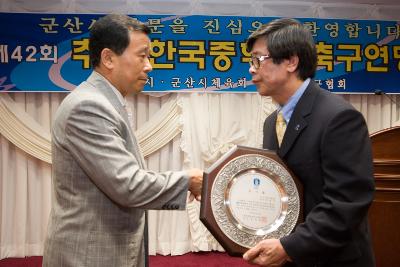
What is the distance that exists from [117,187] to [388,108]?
3386mm

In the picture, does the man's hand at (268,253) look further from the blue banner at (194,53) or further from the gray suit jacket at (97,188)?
the blue banner at (194,53)

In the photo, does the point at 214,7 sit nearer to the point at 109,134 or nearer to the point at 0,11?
the point at 0,11

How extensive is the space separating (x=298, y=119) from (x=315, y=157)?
146 mm

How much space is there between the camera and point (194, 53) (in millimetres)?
3717

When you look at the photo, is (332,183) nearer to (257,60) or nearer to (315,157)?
(315,157)

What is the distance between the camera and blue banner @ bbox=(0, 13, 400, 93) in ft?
11.8

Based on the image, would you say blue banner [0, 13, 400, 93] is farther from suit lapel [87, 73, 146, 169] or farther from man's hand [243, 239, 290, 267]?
man's hand [243, 239, 290, 267]

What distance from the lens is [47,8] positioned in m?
3.60

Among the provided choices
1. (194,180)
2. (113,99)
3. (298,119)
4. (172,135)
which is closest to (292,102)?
(298,119)

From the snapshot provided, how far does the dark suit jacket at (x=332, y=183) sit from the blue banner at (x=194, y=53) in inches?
95.5

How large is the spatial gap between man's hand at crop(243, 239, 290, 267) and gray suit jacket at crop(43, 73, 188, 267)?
1.24ft

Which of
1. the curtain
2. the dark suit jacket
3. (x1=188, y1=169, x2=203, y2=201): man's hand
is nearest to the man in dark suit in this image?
the dark suit jacket

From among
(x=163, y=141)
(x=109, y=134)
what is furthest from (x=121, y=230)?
(x=163, y=141)

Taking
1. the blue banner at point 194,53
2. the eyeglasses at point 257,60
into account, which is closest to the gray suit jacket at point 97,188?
the eyeglasses at point 257,60
